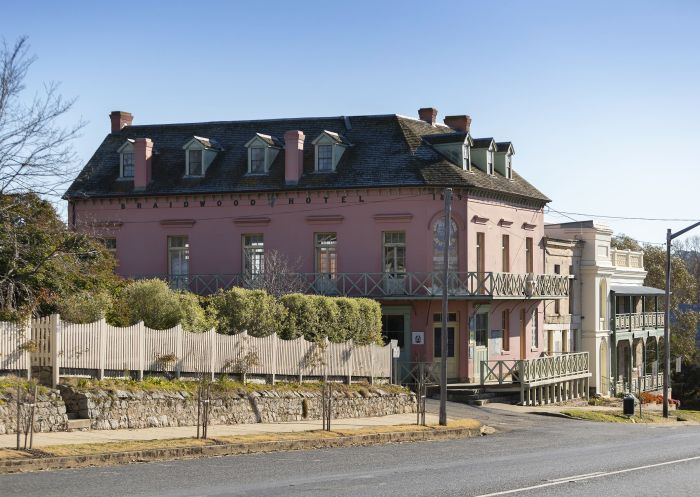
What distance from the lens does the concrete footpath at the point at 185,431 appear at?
73.6 feet

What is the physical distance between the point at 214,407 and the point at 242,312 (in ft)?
17.4

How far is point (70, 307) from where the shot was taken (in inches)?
1118

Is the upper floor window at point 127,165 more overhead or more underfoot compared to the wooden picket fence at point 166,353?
more overhead

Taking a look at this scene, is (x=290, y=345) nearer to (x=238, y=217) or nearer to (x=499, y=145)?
(x=238, y=217)

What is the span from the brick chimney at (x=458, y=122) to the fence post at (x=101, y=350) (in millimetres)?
26831

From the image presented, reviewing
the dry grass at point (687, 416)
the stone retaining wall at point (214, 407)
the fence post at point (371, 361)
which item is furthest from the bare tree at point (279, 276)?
the dry grass at point (687, 416)

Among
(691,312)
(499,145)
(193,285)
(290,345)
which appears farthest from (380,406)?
(691,312)

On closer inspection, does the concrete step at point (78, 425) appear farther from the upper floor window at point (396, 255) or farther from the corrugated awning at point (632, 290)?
the corrugated awning at point (632, 290)

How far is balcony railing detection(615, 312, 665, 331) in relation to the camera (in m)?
60.8

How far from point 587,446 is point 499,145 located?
80.6ft

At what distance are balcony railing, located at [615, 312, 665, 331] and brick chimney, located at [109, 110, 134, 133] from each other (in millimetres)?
26009

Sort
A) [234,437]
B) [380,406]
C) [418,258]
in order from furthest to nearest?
[418,258] → [380,406] → [234,437]

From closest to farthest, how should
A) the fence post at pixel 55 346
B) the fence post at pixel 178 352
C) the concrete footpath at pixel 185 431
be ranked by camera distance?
the concrete footpath at pixel 185 431 → the fence post at pixel 55 346 → the fence post at pixel 178 352

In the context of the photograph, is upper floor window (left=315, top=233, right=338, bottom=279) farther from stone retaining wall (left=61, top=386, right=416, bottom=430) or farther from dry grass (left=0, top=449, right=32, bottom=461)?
dry grass (left=0, top=449, right=32, bottom=461)
